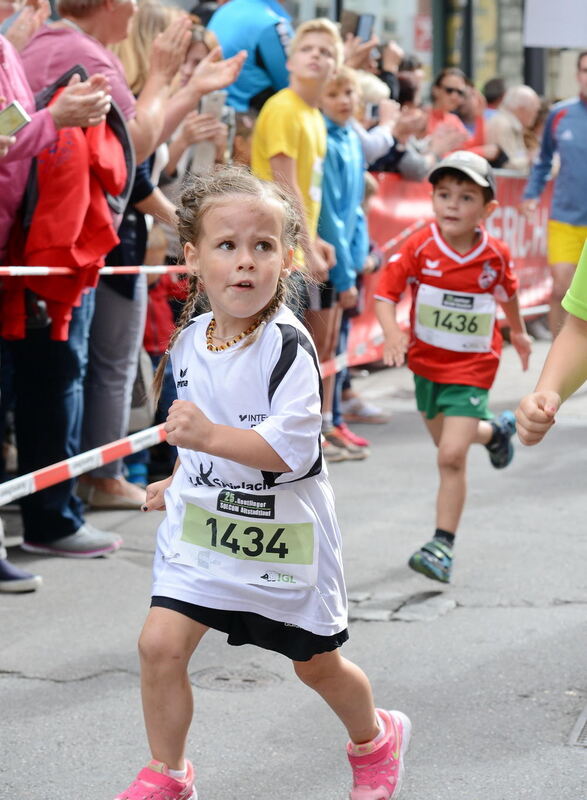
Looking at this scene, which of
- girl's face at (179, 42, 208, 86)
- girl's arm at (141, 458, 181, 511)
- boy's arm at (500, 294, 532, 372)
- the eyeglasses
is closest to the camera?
girl's arm at (141, 458, 181, 511)

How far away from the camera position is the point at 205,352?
3.14 m

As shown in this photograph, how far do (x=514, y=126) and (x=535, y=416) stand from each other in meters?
10.1

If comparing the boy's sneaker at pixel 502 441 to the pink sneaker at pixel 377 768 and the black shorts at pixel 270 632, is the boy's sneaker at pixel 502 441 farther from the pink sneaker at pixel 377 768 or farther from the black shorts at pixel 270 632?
the black shorts at pixel 270 632

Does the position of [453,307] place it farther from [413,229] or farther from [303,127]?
[413,229]

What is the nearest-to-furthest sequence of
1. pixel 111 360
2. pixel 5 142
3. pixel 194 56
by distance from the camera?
pixel 5 142, pixel 111 360, pixel 194 56

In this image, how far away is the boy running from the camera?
18.0ft

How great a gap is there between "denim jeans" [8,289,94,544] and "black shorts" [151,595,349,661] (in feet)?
8.72

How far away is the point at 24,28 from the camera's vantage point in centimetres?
550

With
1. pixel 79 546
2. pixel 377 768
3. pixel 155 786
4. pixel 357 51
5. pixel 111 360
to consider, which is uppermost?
pixel 357 51

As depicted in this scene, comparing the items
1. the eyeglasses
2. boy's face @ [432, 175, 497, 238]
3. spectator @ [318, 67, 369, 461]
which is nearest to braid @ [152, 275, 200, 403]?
boy's face @ [432, 175, 497, 238]

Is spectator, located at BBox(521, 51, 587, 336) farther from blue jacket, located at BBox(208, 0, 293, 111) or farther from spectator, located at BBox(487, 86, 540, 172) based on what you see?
spectator, located at BBox(487, 86, 540, 172)

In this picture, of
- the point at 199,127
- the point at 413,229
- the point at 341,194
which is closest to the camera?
the point at 199,127

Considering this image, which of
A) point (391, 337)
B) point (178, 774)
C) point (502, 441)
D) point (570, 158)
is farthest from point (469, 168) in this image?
point (570, 158)

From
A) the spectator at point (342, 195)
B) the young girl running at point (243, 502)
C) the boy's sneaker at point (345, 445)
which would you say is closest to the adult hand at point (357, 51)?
the spectator at point (342, 195)
